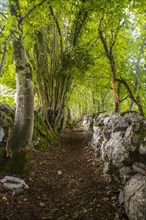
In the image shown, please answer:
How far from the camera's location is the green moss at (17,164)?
5602mm

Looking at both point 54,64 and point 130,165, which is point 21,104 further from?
point 54,64

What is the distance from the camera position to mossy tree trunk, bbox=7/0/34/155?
581cm

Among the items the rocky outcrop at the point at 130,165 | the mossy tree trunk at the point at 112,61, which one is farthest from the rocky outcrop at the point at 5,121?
the mossy tree trunk at the point at 112,61

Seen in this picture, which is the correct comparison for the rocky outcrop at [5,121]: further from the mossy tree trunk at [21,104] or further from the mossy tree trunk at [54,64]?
the mossy tree trunk at [54,64]

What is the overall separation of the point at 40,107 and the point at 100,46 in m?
6.52

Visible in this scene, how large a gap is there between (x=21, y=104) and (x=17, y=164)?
160cm

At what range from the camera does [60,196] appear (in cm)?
524

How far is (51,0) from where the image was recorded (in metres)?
6.51

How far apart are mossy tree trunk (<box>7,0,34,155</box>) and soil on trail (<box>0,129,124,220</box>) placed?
3.19 feet

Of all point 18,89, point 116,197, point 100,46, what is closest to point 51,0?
point 18,89

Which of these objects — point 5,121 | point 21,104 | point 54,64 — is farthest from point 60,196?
point 54,64

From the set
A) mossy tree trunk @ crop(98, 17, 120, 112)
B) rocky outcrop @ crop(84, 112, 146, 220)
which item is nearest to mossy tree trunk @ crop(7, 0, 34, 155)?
rocky outcrop @ crop(84, 112, 146, 220)

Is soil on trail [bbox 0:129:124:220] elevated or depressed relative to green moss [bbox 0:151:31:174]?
depressed

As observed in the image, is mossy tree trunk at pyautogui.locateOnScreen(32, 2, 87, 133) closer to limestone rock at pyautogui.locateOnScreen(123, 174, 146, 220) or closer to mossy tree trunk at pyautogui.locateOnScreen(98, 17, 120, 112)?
mossy tree trunk at pyautogui.locateOnScreen(98, 17, 120, 112)
